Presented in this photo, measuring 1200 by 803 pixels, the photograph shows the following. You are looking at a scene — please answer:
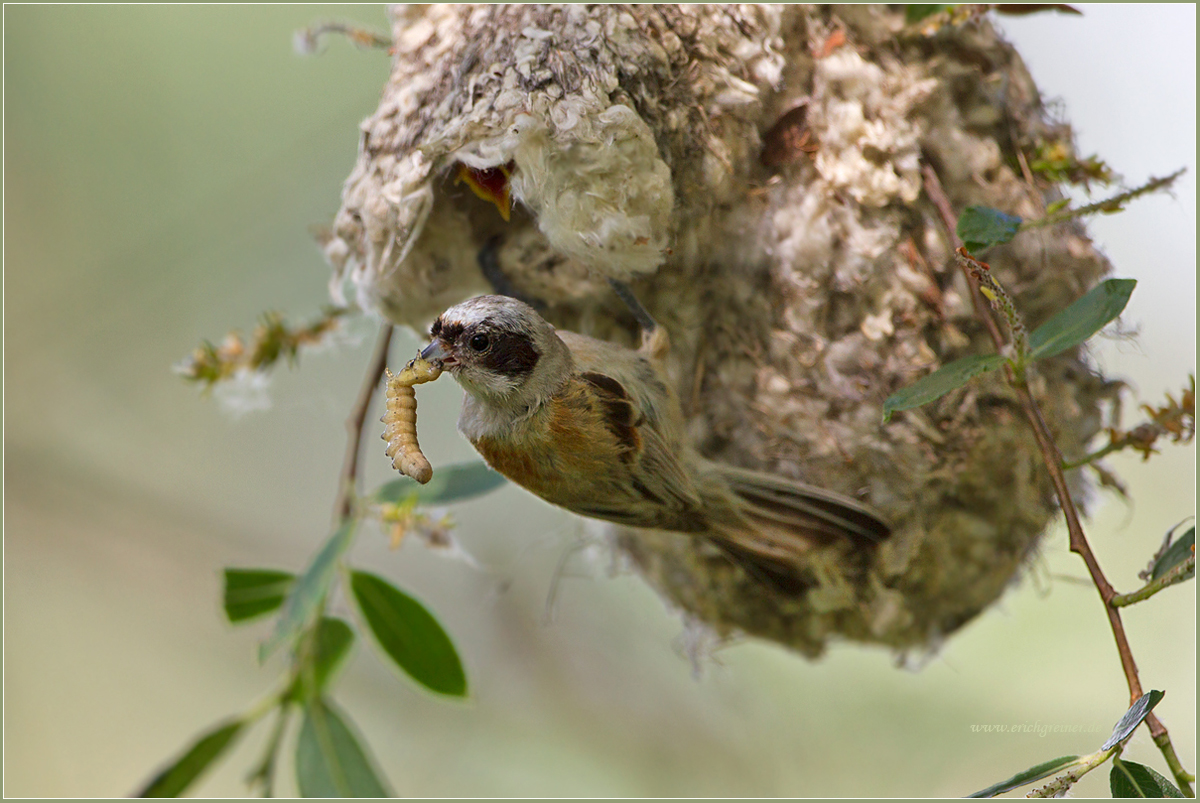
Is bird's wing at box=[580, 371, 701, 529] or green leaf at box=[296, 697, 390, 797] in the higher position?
bird's wing at box=[580, 371, 701, 529]

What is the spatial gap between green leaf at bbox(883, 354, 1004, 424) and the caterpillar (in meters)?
0.70

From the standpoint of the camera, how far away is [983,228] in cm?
137

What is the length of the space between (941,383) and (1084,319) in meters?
0.26

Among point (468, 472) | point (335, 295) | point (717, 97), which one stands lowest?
point (468, 472)

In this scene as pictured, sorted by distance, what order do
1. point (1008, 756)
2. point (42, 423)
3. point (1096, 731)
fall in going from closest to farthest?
point (1096, 731) < point (1008, 756) < point (42, 423)

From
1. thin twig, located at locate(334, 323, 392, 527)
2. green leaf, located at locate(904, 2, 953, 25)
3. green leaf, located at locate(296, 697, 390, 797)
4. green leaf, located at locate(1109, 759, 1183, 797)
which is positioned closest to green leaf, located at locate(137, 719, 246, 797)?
green leaf, located at locate(296, 697, 390, 797)

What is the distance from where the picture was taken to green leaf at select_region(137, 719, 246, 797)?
6.71ft

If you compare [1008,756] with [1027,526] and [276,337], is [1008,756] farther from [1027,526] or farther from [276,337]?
[276,337]

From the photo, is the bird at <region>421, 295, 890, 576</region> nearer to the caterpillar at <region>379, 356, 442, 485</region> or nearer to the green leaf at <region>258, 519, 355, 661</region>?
the caterpillar at <region>379, 356, 442, 485</region>

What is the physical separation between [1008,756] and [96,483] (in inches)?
148

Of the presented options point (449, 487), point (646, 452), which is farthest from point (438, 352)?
point (449, 487)

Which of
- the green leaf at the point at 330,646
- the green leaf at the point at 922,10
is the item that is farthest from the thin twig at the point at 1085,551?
the green leaf at the point at 330,646

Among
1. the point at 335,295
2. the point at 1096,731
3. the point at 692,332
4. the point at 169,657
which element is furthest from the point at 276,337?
the point at 169,657

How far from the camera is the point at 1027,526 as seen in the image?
2.01 m
